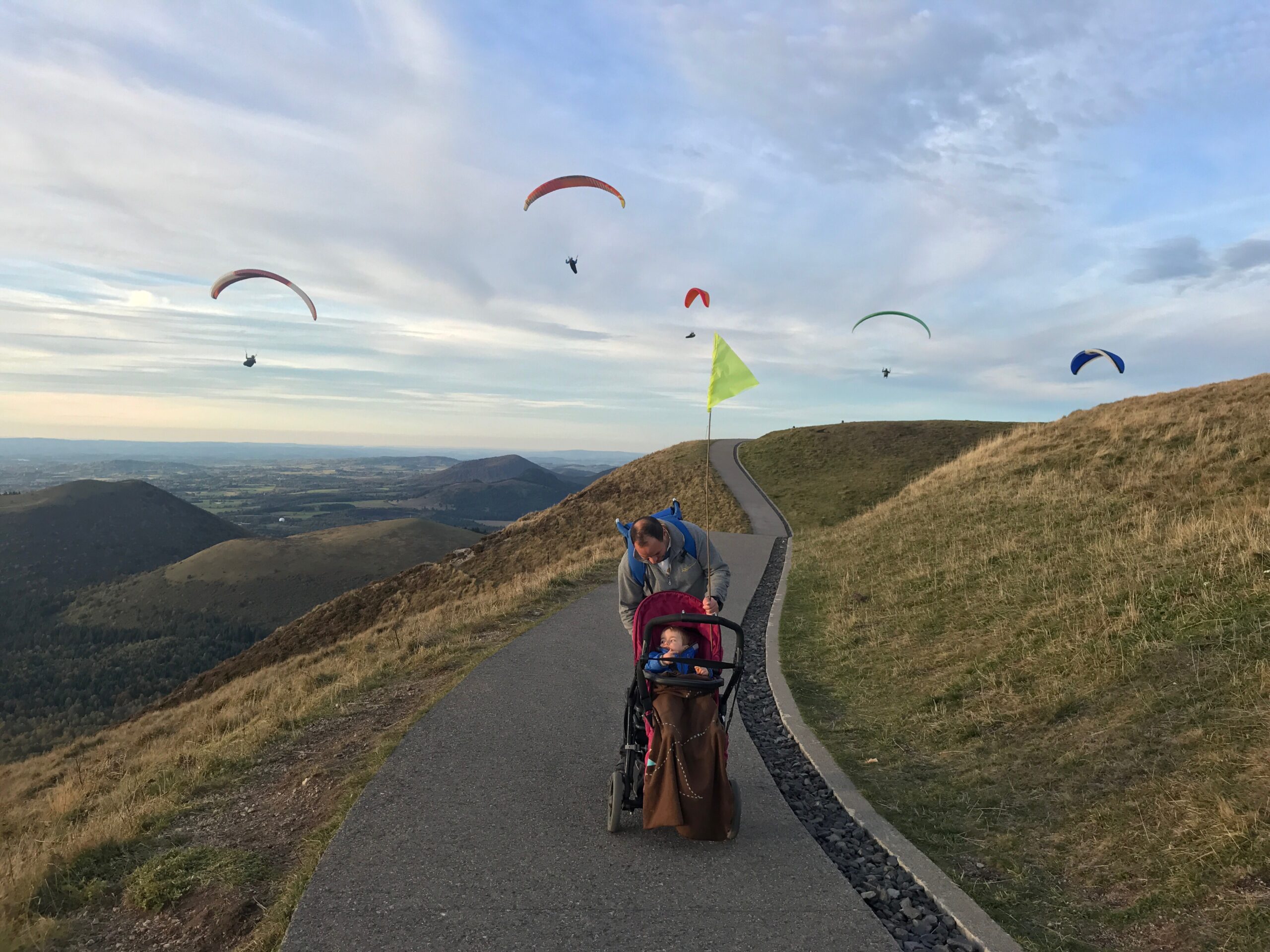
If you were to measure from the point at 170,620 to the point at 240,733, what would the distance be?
9803 cm

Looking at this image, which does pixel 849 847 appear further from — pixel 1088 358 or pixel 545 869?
pixel 1088 358

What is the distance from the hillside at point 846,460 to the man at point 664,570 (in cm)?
2406

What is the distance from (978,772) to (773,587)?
10395 mm

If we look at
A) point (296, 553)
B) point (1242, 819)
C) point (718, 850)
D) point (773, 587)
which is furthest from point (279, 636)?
point (296, 553)

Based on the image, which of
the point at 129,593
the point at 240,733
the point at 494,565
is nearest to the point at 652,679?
the point at 240,733

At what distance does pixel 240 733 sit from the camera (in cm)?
810

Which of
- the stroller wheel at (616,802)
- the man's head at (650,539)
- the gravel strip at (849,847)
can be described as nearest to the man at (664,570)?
the man's head at (650,539)

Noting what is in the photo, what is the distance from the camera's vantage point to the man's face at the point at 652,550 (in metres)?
5.18

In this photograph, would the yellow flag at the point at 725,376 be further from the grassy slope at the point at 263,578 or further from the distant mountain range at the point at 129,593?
the grassy slope at the point at 263,578

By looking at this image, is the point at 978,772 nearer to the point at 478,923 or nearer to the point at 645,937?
the point at 645,937

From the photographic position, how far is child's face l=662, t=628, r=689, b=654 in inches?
193

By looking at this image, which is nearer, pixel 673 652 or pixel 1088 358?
pixel 673 652

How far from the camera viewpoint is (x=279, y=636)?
3100 centimetres

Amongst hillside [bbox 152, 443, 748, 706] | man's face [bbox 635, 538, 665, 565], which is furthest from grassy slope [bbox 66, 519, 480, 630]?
man's face [bbox 635, 538, 665, 565]
